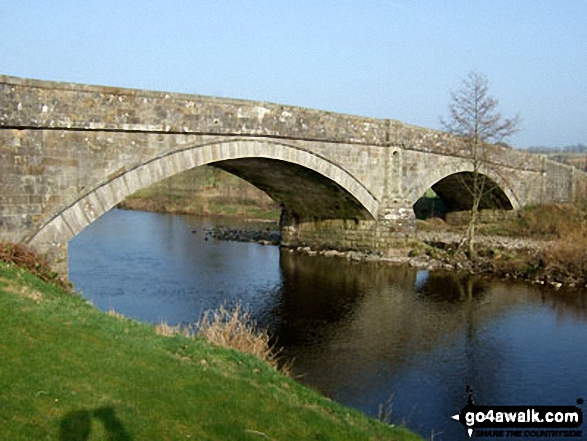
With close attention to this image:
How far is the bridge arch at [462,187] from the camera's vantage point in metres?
27.1

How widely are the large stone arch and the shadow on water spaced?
837 inches

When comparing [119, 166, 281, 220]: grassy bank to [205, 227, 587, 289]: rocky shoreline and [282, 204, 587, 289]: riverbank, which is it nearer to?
[205, 227, 587, 289]: rocky shoreline

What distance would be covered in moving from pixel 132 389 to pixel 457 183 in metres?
28.3

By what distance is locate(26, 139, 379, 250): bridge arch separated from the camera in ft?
42.8

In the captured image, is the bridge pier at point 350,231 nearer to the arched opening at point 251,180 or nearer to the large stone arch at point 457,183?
the arched opening at point 251,180

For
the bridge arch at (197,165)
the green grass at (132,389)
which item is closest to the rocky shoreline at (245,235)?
the bridge arch at (197,165)

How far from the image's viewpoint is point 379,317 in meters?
15.8

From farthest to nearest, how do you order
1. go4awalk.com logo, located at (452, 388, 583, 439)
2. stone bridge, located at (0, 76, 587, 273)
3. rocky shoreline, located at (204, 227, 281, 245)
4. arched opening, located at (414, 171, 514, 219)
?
arched opening, located at (414, 171, 514, 219) → rocky shoreline, located at (204, 227, 281, 245) → stone bridge, located at (0, 76, 587, 273) → go4awalk.com logo, located at (452, 388, 583, 439)

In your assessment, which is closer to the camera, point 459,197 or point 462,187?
point 462,187

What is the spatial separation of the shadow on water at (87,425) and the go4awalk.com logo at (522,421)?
565cm

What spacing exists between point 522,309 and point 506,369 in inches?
215

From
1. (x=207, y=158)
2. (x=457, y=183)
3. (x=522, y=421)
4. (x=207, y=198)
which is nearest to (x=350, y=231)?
(x=457, y=183)

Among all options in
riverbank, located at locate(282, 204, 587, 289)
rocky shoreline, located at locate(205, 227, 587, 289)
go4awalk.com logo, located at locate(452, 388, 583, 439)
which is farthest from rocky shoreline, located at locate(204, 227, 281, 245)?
go4awalk.com logo, located at locate(452, 388, 583, 439)

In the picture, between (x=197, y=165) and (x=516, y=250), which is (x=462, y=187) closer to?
(x=516, y=250)
